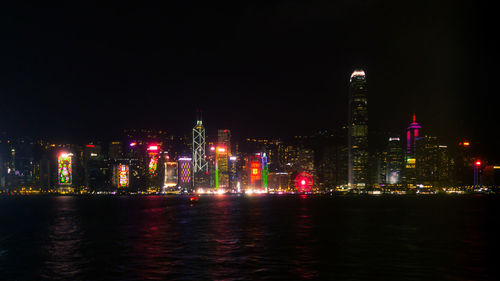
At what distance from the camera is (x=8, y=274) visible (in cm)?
3362

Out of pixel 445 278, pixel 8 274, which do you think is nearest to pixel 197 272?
pixel 8 274

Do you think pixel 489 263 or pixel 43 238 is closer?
pixel 489 263

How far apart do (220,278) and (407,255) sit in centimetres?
1757

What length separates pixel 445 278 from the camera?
32.0 metres

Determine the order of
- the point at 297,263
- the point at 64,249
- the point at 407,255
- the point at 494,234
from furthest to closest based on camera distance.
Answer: the point at 494,234 < the point at 64,249 < the point at 407,255 < the point at 297,263

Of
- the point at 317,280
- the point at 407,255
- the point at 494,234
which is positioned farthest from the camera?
the point at 494,234

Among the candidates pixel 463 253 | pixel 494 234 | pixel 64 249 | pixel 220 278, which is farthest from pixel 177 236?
pixel 494 234

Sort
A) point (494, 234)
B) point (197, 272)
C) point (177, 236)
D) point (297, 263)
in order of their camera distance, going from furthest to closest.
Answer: point (494, 234)
point (177, 236)
point (297, 263)
point (197, 272)

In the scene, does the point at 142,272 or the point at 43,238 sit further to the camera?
the point at 43,238

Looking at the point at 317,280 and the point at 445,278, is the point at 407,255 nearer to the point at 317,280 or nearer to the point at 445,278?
the point at 445,278

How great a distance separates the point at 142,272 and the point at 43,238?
28080 mm

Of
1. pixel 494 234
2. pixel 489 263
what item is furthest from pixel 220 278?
pixel 494 234

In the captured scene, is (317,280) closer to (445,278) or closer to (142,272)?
(445,278)

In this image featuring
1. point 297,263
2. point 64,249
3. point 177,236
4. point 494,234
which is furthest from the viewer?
point 494,234
